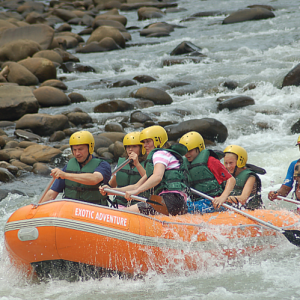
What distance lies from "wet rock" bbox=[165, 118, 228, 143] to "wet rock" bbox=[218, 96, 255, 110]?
5.89ft

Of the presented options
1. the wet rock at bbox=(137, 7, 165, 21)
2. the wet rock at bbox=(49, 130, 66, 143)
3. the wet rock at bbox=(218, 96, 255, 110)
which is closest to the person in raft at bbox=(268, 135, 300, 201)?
the wet rock at bbox=(49, 130, 66, 143)

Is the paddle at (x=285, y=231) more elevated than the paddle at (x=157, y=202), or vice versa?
the paddle at (x=157, y=202)

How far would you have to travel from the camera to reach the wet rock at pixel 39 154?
934cm

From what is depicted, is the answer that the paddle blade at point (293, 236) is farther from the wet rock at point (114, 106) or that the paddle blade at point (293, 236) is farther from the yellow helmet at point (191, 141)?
the wet rock at point (114, 106)

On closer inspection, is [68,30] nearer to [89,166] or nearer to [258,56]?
[258,56]

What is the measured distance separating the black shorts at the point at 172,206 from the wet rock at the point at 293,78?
375 inches

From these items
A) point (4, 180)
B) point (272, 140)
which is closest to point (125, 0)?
point (272, 140)

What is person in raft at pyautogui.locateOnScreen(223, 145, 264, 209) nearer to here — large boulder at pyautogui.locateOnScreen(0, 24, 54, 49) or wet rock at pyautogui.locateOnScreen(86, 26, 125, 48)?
large boulder at pyautogui.locateOnScreen(0, 24, 54, 49)

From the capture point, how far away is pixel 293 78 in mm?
12914

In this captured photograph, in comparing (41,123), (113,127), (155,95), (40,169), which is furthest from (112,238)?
(155,95)

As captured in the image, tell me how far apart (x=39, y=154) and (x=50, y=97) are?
3.90m

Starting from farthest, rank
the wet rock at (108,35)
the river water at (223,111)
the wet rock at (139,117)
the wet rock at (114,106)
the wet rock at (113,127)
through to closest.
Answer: the wet rock at (108,35)
the wet rock at (114,106)
the wet rock at (139,117)
the wet rock at (113,127)
the river water at (223,111)

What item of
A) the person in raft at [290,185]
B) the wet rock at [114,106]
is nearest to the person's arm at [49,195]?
the person in raft at [290,185]

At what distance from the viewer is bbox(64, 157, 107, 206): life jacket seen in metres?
4.85
